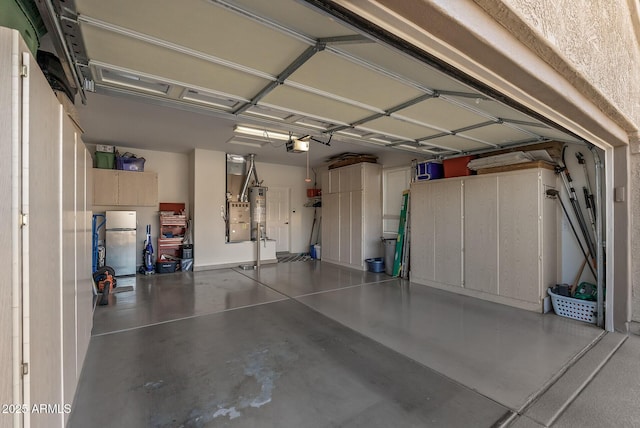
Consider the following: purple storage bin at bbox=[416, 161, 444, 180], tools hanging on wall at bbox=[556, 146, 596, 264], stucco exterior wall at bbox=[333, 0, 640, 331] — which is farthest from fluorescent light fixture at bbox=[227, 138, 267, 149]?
tools hanging on wall at bbox=[556, 146, 596, 264]

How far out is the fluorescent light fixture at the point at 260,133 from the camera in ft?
15.0

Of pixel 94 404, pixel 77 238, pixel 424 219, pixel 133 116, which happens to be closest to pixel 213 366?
pixel 94 404

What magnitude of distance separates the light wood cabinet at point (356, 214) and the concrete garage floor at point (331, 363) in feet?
7.53

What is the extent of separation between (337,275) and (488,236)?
298 cm

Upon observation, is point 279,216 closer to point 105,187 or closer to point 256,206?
point 256,206

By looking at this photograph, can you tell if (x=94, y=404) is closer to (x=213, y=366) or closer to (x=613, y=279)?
(x=213, y=366)

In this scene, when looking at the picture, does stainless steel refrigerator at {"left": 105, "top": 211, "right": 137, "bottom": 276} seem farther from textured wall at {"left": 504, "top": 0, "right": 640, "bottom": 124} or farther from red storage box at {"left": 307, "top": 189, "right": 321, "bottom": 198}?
textured wall at {"left": 504, "top": 0, "right": 640, "bottom": 124}

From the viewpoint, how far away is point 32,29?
1.34 meters

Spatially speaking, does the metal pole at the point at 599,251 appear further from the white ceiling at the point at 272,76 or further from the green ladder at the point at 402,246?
the green ladder at the point at 402,246

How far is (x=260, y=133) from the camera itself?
4.74 meters

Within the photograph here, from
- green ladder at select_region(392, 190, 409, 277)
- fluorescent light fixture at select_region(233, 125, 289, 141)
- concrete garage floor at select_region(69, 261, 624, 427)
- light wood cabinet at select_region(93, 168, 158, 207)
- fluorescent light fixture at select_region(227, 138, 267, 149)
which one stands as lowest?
concrete garage floor at select_region(69, 261, 624, 427)

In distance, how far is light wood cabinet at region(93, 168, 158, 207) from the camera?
18.0ft

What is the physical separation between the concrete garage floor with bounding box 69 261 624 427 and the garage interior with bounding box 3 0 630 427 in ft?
0.06

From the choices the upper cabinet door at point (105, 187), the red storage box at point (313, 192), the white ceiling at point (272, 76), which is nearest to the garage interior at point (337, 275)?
the white ceiling at point (272, 76)
